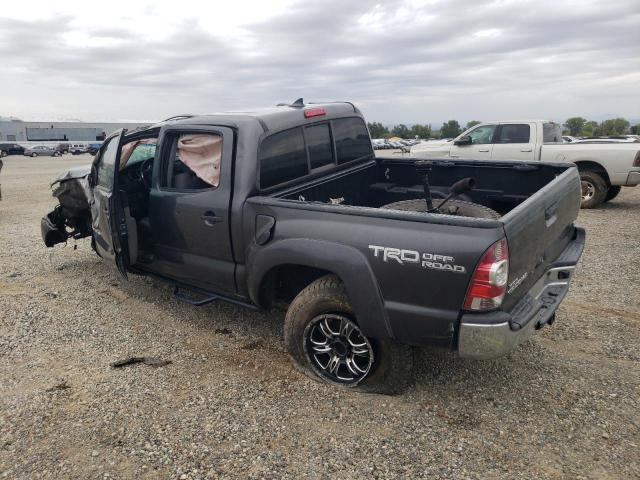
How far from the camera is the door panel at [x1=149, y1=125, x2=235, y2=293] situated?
3916 millimetres

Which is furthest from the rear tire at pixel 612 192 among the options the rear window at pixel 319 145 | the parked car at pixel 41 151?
the parked car at pixel 41 151

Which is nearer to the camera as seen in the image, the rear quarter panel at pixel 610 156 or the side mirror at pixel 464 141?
the rear quarter panel at pixel 610 156

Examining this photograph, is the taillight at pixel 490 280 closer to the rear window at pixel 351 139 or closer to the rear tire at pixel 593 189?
the rear window at pixel 351 139

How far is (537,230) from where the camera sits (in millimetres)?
3107

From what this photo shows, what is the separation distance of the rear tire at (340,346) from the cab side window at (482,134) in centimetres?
885

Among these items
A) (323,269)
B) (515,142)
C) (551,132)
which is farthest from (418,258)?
(551,132)

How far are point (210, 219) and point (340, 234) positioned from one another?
130 centimetres

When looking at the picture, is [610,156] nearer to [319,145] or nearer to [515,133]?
[515,133]

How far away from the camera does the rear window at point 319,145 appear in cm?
444

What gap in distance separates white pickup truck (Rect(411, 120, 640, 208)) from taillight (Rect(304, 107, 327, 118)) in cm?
513

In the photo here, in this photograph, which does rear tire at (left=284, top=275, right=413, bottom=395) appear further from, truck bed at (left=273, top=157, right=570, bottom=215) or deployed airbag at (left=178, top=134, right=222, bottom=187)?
deployed airbag at (left=178, top=134, right=222, bottom=187)

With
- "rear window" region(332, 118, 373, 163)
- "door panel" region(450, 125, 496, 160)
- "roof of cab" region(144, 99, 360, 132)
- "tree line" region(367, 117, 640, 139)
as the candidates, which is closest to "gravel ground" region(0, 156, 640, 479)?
"rear window" region(332, 118, 373, 163)

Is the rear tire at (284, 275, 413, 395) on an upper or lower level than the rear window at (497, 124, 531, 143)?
lower

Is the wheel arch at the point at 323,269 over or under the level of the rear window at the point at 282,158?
under
